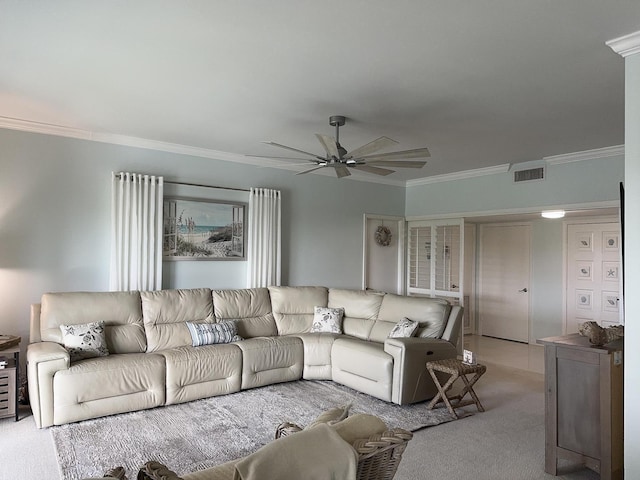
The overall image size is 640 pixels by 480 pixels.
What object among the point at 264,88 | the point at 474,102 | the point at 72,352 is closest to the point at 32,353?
the point at 72,352

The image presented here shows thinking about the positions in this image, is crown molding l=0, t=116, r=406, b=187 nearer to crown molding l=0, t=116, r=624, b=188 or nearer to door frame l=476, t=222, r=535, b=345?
crown molding l=0, t=116, r=624, b=188

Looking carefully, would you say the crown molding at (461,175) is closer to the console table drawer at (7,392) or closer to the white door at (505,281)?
the white door at (505,281)

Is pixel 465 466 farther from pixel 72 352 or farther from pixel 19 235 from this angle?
pixel 19 235

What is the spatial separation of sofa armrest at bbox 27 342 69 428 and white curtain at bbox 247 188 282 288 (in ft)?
8.18

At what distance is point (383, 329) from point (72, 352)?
3042 millimetres

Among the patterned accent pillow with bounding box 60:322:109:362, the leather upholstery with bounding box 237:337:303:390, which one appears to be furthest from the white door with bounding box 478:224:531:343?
the patterned accent pillow with bounding box 60:322:109:362

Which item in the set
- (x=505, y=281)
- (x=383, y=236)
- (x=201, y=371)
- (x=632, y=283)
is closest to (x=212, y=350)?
(x=201, y=371)

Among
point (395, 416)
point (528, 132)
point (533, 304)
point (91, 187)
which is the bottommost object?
point (395, 416)

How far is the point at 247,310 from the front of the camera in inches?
201

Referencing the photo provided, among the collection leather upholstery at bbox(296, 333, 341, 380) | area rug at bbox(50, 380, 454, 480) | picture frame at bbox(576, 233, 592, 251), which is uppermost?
picture frame at bbox(576, 233, 592, 251)

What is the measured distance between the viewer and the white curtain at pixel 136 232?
467 centimetres

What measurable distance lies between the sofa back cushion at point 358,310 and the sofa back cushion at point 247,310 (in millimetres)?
855

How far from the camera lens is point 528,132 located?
4.35 meters

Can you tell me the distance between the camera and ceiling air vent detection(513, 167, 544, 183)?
550 cm
